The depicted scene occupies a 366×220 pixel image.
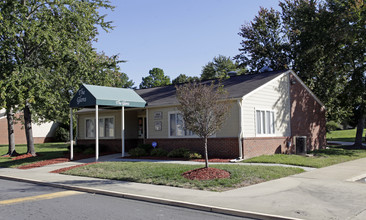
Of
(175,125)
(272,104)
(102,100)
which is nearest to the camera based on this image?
(102,100)

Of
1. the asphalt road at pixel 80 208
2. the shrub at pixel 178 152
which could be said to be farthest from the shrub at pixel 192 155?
the asphalt road at pixel 80 208

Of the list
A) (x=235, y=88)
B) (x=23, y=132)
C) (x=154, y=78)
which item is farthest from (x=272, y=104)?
(x=154, y=78)

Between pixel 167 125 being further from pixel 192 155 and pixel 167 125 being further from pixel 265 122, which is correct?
pixel 265 122

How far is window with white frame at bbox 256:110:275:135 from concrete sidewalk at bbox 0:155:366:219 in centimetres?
548

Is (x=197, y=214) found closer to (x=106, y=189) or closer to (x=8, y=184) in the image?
(x=106, y=189)

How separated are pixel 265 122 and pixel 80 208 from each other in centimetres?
1272

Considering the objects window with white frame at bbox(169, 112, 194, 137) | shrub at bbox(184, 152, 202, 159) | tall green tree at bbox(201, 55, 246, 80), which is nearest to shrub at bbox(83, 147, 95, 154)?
Answer: window with white frame at bbox(169, 112, 194, 137)

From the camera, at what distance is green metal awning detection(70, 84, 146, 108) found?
17.8m

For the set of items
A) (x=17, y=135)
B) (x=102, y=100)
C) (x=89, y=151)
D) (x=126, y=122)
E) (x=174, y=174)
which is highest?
(x=102, y=100)

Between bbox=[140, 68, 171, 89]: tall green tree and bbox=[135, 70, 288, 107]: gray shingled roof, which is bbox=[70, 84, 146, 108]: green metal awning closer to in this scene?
bbox=[135, 70, 288, 107]: gray shingled roof

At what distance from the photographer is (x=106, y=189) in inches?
415

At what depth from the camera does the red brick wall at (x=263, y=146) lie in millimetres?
16875

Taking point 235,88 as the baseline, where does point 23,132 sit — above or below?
below

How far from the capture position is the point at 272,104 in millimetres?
19188
